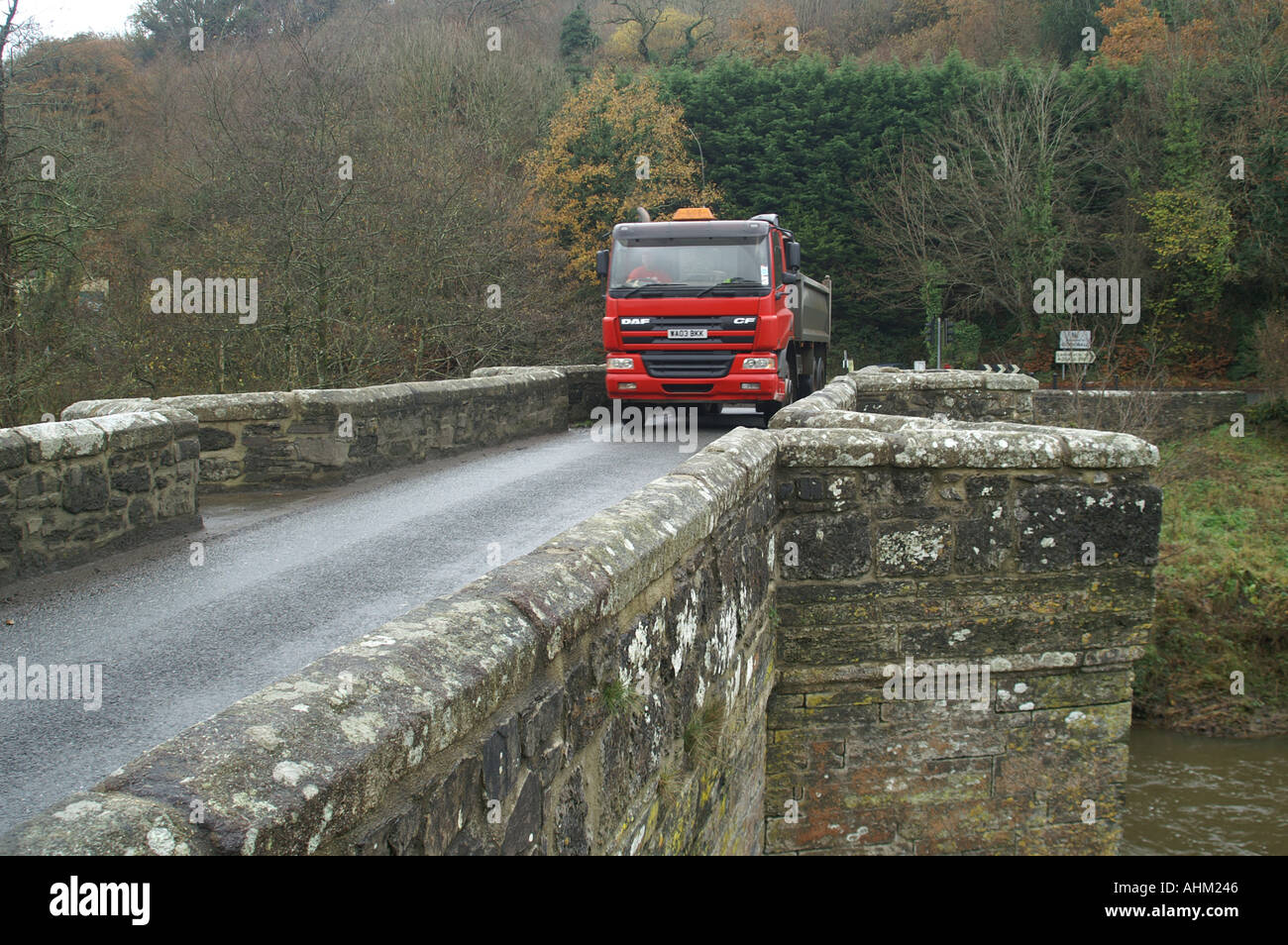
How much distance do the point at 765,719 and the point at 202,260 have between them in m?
14.7

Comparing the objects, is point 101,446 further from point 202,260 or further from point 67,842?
point 202,260

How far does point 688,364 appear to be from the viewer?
13.4 m

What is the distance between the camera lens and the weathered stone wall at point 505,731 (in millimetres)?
1664

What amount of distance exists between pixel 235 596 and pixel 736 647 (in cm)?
280

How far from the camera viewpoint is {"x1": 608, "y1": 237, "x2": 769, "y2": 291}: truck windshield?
13.5m

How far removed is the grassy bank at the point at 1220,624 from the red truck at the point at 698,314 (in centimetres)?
869

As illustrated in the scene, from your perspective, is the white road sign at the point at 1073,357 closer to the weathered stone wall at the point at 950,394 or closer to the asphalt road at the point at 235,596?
the weathered stone wall at the point at 950,394

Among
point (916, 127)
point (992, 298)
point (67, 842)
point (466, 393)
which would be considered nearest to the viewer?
point (67, 842)

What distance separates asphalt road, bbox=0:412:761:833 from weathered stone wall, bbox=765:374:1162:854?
2.01 m

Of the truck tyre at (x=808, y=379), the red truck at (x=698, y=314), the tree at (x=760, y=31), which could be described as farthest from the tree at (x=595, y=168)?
the red truck at (x=698, y=314)

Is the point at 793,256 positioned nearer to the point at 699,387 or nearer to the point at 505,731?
the point at 699,387

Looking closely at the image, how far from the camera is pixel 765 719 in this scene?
6.32 metres

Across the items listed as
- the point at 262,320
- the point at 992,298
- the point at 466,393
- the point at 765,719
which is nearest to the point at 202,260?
the point at 262,320

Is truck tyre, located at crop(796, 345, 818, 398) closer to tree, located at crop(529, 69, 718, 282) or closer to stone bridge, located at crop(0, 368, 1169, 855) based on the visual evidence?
stone bridge, located at crop(0, 368, 1169, 855)
